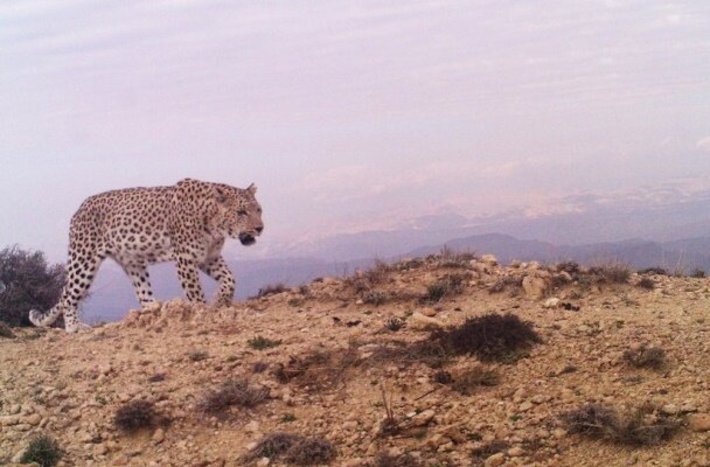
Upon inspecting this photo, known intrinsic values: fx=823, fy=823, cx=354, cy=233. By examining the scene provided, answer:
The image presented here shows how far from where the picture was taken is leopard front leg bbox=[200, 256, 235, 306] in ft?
46.9

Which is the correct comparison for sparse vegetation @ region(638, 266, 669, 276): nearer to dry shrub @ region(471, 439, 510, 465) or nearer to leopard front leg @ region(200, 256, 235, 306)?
leopard front leg @ region(200, 256, 235, 306)

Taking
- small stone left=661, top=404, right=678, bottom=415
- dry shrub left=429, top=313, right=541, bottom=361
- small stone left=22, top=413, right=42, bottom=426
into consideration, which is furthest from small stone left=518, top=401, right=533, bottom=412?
small stone left=22, top=413, right=42, bottom=426

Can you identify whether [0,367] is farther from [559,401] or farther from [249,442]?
[559,401]

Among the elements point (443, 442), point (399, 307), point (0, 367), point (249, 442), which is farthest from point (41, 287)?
point (443, 442)

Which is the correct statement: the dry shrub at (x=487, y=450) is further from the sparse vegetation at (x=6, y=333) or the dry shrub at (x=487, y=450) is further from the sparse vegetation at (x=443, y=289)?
the sparse vegetation at (x=6, y=333)

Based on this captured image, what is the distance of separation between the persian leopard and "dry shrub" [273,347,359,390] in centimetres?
496

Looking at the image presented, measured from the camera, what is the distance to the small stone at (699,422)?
20.9 ft

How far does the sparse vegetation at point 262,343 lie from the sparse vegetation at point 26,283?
946cm

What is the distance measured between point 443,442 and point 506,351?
2096 millimetres

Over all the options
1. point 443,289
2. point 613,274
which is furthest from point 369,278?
point 613,274

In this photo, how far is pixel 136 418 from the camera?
821 centimetres

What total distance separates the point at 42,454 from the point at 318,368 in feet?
9.70

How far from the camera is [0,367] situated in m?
10.5

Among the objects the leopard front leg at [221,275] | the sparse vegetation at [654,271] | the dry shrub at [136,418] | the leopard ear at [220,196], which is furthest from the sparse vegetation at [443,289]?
the dry shrub at [136,418]
